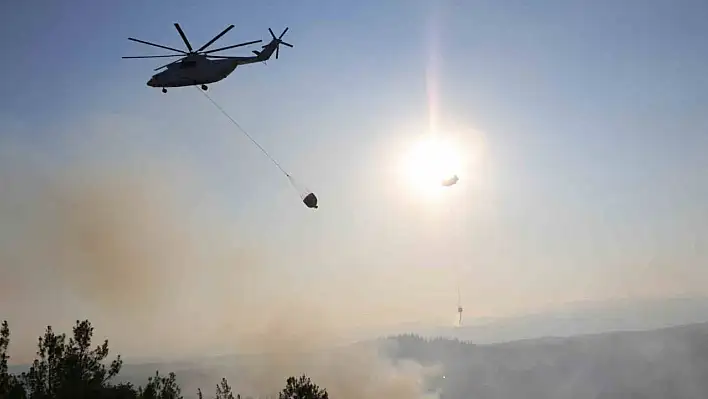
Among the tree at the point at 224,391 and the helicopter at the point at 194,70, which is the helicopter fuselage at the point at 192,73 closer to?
the helicopter at the point at 194,70

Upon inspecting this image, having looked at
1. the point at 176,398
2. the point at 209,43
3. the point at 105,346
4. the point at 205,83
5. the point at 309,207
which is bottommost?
the point at 176,398

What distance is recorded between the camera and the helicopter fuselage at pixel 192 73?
1609 inches

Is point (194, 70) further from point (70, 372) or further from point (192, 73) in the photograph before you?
point (70, 372)

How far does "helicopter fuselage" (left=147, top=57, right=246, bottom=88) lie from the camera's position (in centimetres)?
4088

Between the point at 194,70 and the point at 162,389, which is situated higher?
the point at 194,70

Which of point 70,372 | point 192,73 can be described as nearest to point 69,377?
point 70,372

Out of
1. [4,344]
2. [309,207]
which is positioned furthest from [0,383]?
[309,207]

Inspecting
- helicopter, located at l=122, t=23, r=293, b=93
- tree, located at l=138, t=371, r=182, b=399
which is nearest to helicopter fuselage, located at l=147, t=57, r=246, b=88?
helicopter, located at l=122, t=23, r=293, b=93

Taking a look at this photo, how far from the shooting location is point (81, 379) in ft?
146

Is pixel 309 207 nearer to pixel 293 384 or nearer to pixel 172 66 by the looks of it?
pixel 172 66

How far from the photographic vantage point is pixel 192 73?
40812mm

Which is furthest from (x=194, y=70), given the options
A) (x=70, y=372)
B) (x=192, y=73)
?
(x=70, y=372)

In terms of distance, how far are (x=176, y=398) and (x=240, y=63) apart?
103ft

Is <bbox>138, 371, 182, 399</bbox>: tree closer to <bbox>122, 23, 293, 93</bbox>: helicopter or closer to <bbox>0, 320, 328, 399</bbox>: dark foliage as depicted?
<bbox>0, 320, 328, 399</bbox>: dark foliage
